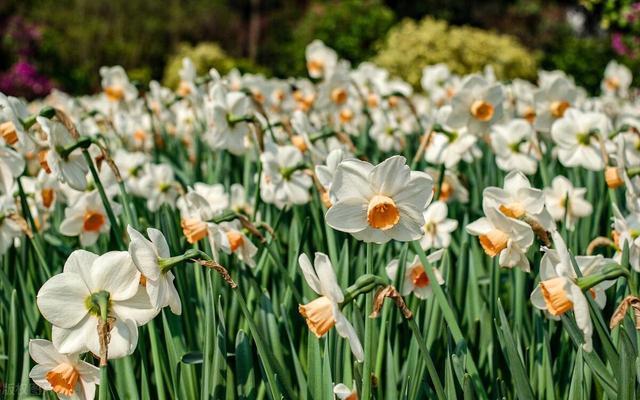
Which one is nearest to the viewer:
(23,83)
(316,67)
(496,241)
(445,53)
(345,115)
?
(496,241)

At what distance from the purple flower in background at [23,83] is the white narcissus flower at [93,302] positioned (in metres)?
9.00

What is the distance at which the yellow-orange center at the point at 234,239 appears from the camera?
164 cm

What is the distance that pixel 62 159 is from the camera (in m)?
1.73

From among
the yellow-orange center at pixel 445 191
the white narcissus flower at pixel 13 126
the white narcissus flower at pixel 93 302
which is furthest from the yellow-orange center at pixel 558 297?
the white narcissus flower at pixel 13 126

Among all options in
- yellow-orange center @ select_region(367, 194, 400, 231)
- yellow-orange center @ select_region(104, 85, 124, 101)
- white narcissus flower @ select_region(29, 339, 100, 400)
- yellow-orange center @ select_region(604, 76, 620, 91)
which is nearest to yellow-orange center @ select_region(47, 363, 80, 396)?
white narcissus flower @ select_region(29, 339, 100, 400)

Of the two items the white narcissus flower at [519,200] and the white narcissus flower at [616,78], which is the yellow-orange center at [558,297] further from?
the white narcissus flower at [616,78]

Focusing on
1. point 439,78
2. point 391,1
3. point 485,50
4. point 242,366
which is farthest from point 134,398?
point 391,1

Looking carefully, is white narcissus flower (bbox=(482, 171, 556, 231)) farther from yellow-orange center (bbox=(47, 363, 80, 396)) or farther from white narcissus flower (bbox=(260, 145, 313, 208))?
yellow-orange center (bbox=(47, 363, 80, 396))

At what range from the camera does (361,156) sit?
2.23 metres

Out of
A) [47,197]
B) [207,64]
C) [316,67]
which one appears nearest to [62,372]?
[47,197]

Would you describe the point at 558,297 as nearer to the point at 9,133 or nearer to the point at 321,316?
the point at 321,316

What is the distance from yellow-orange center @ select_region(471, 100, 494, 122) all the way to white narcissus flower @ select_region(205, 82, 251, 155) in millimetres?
724

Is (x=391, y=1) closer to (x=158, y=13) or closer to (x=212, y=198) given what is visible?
(x=158, y=13)

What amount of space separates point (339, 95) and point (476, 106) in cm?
111
